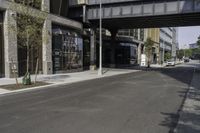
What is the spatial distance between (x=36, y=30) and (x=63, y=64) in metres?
15.1

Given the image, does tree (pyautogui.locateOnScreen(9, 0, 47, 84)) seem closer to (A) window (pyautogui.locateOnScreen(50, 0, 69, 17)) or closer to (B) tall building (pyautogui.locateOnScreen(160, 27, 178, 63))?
(A) window (pyautogui.locateOnScreen(50, 0, 69, 17))

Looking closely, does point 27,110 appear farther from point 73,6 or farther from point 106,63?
point 106,63

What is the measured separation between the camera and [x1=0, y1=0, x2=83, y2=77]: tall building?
2445 cm

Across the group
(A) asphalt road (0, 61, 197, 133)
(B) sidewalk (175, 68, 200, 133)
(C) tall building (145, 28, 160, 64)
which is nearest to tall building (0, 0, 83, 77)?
(A) asphalt road (0, 61, 197, 133)

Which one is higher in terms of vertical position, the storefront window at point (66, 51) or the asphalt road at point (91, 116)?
the storefront window at point (66, 51)

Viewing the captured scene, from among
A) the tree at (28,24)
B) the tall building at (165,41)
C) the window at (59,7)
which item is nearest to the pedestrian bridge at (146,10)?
the window at (59,7)

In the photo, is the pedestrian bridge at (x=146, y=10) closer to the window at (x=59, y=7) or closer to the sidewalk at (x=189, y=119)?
the window at (x=59, y=7)

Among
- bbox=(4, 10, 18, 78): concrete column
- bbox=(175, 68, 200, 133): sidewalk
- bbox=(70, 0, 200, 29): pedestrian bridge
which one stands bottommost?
bbox=(175, 68, 200, 133): sidewalk

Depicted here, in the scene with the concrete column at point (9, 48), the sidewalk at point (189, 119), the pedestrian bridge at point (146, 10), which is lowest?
the sidewalk at point (189, 119)

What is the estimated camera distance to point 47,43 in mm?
23219

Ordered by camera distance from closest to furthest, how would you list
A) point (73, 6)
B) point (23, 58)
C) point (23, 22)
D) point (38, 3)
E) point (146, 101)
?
1. point (146, 101)
2. point (23, 22)
3. point (38, 3)
4. point (23, 58)
5. point (73, 6)

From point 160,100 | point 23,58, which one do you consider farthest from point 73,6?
point 160,100

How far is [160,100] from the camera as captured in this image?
13.1 metres

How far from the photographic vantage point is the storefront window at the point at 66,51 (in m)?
33.3
